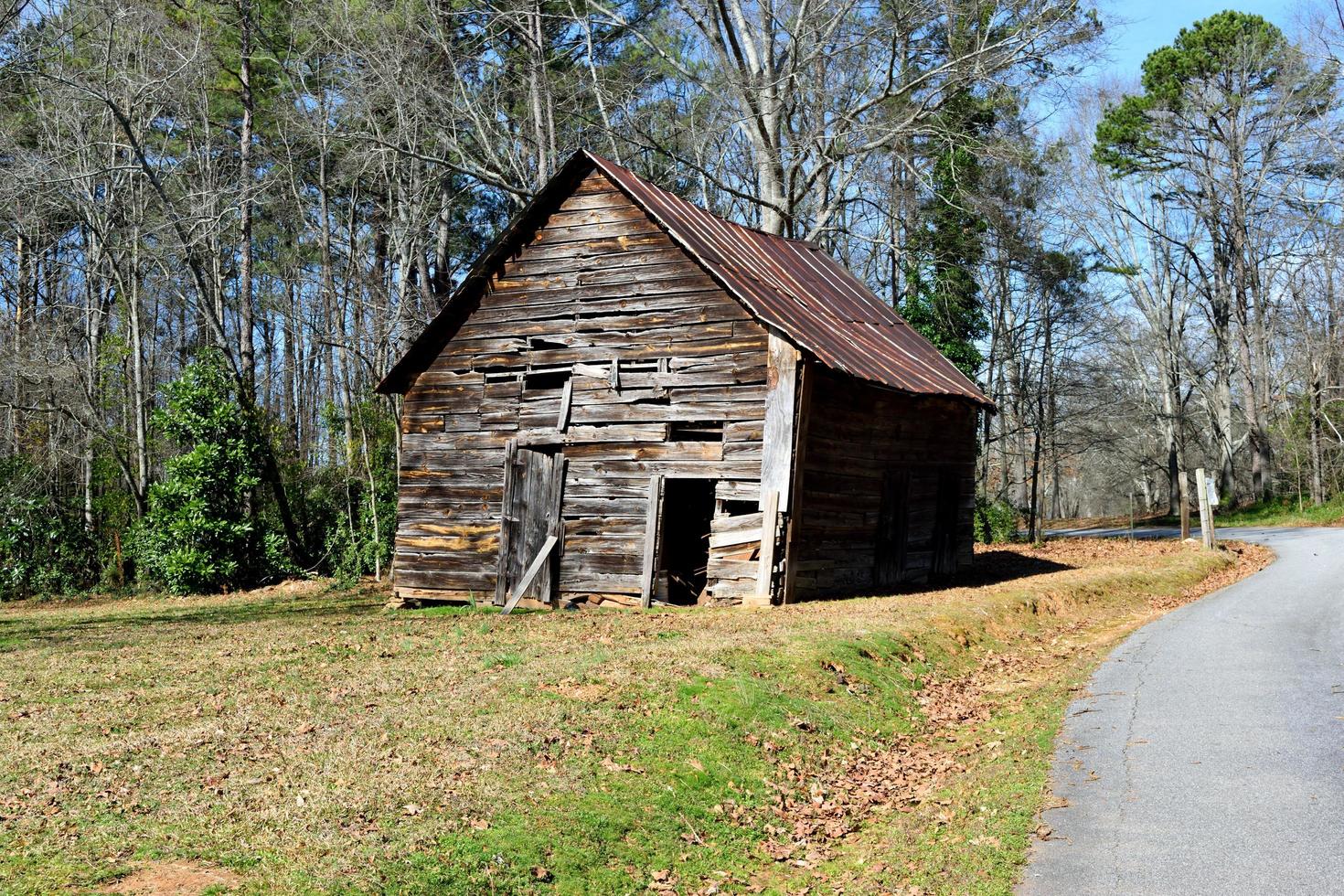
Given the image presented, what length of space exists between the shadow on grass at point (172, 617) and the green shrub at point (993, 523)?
17563mm

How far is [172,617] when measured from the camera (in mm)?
19812

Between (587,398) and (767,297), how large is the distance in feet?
11.0

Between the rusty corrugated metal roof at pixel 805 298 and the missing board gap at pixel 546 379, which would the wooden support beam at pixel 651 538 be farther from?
the rusty corrugated metal roof at pixel 805 298

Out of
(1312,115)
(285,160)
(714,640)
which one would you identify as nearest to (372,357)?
(285,160)

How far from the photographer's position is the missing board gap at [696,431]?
17.1 metres

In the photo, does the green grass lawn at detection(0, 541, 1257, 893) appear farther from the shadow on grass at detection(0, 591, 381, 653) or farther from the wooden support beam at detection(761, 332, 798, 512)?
the wooden support beam at detection(761, 332, 798, 512)

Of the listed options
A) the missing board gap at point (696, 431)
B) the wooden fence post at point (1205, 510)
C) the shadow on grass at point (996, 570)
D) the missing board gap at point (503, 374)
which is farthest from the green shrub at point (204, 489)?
the wooden fence post at point (1205, 510)

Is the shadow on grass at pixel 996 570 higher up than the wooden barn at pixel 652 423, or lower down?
lower down

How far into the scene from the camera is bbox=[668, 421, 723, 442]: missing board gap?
17109 mm

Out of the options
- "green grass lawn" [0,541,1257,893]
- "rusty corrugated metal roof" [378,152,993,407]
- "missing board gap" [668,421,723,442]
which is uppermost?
"rusty corrugated metal roof" [378,152,993,407]

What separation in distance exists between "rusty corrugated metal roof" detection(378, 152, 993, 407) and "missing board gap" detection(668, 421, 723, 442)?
73.1 inches

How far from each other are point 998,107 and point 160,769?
27628 mm

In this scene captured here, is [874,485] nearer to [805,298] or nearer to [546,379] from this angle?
[805,298]

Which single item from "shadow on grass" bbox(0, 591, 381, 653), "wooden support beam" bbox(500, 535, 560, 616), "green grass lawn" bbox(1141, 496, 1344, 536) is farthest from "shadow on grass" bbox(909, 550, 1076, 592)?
"green grass lawn" bbox(1141, 496, 1344, 536)
